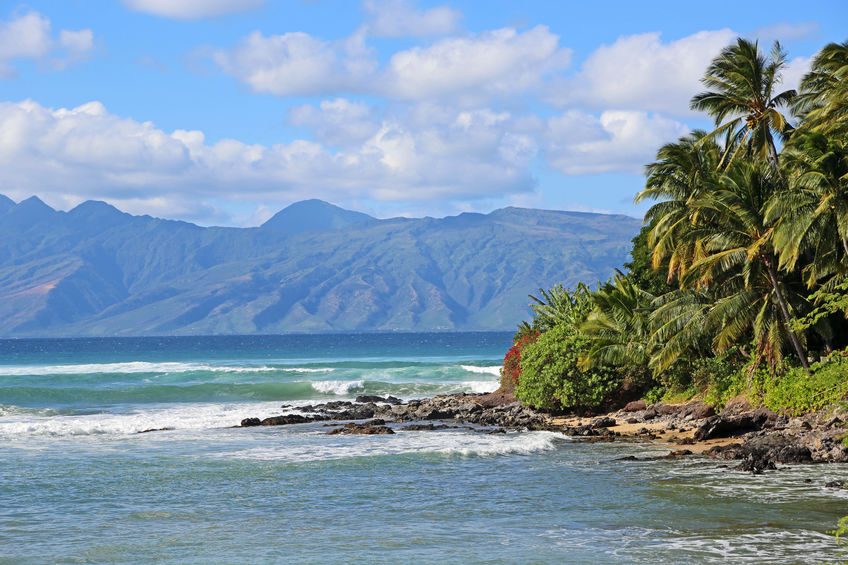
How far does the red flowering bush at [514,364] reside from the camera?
37188mm

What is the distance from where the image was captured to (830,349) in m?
26.9

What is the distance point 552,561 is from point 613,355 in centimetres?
1930

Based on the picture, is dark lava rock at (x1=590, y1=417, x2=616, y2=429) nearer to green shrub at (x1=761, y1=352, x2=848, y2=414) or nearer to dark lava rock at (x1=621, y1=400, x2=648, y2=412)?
dark lava rock at (x1=621, y1=400, x2=648, y2=412)

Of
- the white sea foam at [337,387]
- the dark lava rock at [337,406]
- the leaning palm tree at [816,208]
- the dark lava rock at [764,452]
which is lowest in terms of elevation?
the white sea foam at [337,387]

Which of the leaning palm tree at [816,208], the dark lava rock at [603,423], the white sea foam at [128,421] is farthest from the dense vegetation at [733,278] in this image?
the white sea foam at [128,421]

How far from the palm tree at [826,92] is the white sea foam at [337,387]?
3226 cm

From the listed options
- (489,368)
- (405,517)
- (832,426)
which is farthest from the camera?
(489,368)

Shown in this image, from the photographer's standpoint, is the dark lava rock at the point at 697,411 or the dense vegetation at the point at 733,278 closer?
the dense vegetation at the point at 733,278

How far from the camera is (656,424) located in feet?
→ 93.7

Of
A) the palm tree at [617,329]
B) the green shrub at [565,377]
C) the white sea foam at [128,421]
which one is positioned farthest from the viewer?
the green shrub at [565,377]

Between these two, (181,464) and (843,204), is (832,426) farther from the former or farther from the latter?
(181,464)

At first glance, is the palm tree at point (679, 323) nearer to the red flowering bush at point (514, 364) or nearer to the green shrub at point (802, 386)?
the green shrub at point (802, 386)

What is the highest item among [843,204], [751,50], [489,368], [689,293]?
[751,50]

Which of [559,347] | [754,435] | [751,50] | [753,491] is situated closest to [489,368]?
[559,347]
